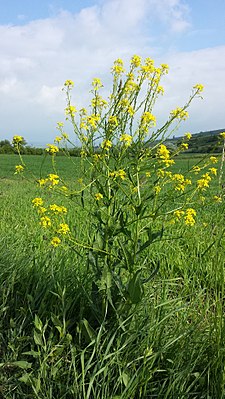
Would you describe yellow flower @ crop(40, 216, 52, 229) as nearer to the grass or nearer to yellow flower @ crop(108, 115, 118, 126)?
the grass

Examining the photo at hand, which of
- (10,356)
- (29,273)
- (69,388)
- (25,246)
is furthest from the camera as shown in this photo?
(25,246)

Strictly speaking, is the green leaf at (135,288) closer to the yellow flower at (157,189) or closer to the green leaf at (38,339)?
the yellow flower at (157,189)

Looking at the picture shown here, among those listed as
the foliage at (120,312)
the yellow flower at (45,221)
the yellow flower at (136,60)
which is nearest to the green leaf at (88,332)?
the foliage at (120,312)

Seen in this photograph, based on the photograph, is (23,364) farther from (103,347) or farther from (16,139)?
(16,139)

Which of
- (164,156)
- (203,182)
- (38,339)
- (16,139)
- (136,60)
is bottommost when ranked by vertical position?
(38,339)

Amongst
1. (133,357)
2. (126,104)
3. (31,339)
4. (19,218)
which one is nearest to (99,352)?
(133,357)

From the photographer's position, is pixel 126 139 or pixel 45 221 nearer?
pixel 126 139

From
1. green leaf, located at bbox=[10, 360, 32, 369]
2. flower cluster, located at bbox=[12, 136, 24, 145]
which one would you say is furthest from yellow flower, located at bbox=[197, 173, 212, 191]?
green leaf, located at bbox=[10, 360, 32, 369]

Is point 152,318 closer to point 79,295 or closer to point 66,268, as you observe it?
point 79,295

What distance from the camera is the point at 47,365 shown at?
6.84 ft

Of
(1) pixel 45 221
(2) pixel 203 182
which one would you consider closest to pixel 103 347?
(1) pixel 45 221

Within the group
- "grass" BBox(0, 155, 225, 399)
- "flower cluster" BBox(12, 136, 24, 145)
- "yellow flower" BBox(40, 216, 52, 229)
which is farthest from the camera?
"flower cluster" BBox(12, 136, 24, 145)

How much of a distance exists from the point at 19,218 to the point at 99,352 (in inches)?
141

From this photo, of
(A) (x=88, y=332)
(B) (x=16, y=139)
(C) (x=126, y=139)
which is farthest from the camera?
(B) (x=16, y=139)
